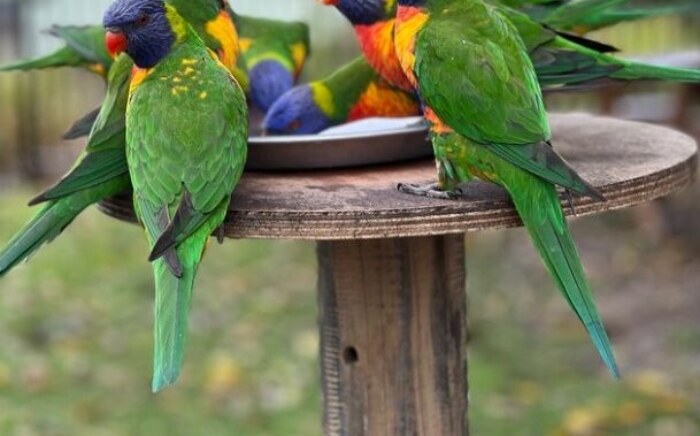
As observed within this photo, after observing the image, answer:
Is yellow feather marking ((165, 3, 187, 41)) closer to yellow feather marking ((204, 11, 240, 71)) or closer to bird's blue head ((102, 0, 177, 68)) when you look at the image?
bird's blue head ((102, 0, 177, 68))

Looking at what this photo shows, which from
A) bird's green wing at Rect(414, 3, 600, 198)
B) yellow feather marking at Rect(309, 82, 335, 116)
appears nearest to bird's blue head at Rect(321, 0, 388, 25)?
yellow feather marking at Rect(309, 82, 335, 116)

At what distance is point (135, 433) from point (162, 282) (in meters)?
2.03

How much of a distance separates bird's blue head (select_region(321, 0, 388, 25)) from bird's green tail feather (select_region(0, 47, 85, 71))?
1.90 ft

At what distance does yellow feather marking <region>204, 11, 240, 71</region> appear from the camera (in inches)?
80.7

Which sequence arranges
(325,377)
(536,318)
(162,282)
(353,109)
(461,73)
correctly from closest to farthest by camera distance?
(162,282) < (461,73) < (325,377) < (353,109) < (536,318)

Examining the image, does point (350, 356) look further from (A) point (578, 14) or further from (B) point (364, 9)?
(A) point (578, 14)

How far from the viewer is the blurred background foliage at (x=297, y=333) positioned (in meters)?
3.54

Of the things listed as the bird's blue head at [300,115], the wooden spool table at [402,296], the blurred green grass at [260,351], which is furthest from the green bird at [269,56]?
the blurred green grass at [260,351]

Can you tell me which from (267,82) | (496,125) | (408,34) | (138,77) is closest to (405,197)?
(496,125)

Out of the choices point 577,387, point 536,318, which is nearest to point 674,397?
point 577,387

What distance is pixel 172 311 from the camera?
5.08 ft

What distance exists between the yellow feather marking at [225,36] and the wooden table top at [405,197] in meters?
0.28

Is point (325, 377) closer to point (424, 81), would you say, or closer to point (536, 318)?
point (424, 81)

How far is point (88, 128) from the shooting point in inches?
77.8
